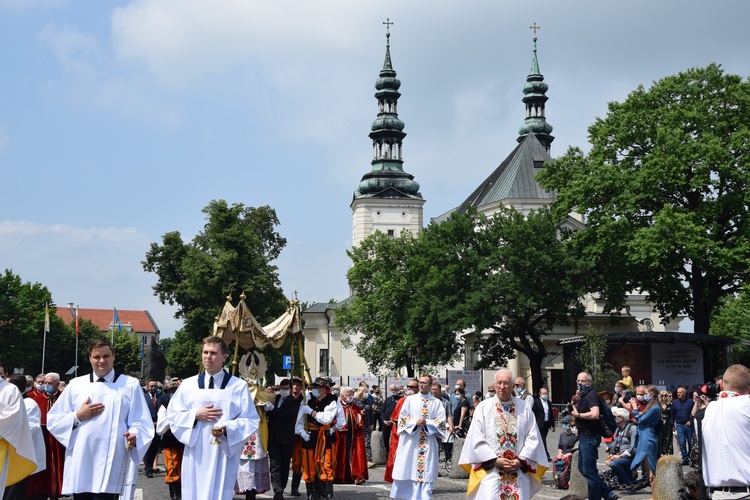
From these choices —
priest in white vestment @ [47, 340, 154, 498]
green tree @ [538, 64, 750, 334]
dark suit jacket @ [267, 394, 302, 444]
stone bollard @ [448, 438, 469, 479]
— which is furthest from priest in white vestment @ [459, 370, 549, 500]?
green tree @ [538, 64, 750, 334]

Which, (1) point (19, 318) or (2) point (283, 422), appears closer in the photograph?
(2) point (283, 422)

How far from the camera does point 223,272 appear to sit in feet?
165

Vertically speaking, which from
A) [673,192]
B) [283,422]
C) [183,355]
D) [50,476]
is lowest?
[50,476]

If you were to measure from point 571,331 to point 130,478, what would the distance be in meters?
59.8

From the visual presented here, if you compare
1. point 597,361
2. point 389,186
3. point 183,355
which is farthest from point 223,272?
point 389,186

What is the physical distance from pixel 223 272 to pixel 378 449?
30.3 m

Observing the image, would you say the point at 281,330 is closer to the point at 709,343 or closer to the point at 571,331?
the point at 709,343

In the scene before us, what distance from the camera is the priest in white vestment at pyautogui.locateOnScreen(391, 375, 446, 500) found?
1256 centimetres

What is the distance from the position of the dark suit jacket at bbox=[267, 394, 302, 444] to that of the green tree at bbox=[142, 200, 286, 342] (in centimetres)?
3440

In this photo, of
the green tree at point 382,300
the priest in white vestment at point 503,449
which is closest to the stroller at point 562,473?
the priest in white vestment at point 503,449

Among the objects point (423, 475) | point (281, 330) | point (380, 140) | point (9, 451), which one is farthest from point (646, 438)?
point (380, 140)

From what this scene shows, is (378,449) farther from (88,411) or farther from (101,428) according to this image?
(88,411)

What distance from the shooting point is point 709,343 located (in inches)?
1404

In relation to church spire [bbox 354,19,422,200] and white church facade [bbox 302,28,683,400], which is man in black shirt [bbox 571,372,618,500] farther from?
church spire [bbox 354,19,422,200]
